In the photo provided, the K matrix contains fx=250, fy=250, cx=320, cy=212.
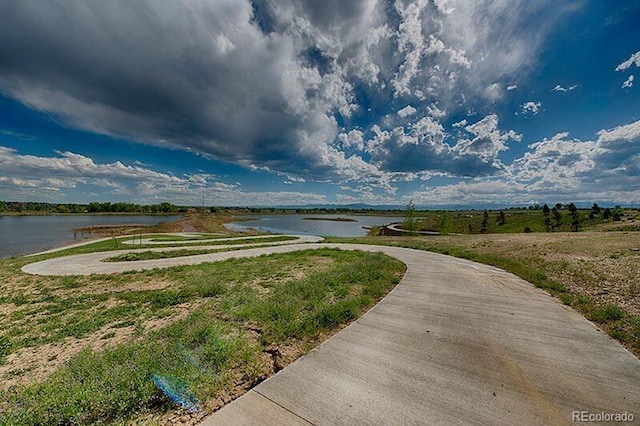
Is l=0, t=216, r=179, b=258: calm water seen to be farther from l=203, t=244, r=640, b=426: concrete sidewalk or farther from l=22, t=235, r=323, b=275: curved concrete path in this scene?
l=203, t=244, r=640, b=426: concrete sidewalk

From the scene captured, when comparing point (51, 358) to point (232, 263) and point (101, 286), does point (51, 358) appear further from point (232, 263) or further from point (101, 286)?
point (232, 263)

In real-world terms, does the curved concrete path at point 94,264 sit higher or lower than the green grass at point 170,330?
lower

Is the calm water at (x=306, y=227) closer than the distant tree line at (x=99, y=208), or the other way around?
the calm water at (x=306, y=227)

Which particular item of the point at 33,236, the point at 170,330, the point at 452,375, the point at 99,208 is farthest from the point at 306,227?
the point at 99,208

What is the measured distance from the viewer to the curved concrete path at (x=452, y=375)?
9.27 ft

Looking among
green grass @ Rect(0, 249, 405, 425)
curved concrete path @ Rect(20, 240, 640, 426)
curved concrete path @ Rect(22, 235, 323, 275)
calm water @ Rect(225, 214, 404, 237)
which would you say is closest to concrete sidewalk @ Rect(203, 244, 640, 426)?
curved concrete path @ Rect(20, 240, 640, 426)

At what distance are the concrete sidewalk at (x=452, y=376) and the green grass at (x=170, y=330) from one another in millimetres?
672

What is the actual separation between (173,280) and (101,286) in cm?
245

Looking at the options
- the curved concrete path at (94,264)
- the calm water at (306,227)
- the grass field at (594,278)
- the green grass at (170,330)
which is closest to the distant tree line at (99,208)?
the calm water at (306,227)

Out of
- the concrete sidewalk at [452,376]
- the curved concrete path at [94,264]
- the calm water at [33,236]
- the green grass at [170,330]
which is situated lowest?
the calm water at [33,236]

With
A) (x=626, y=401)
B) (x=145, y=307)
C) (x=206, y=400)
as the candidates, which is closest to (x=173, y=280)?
(x=145, y=307)

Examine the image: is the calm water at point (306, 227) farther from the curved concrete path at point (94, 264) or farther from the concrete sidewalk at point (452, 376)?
the concrete sidewalk at point (452, 376)

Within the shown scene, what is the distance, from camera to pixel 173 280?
9992 mm

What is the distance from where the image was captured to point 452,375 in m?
3.48
